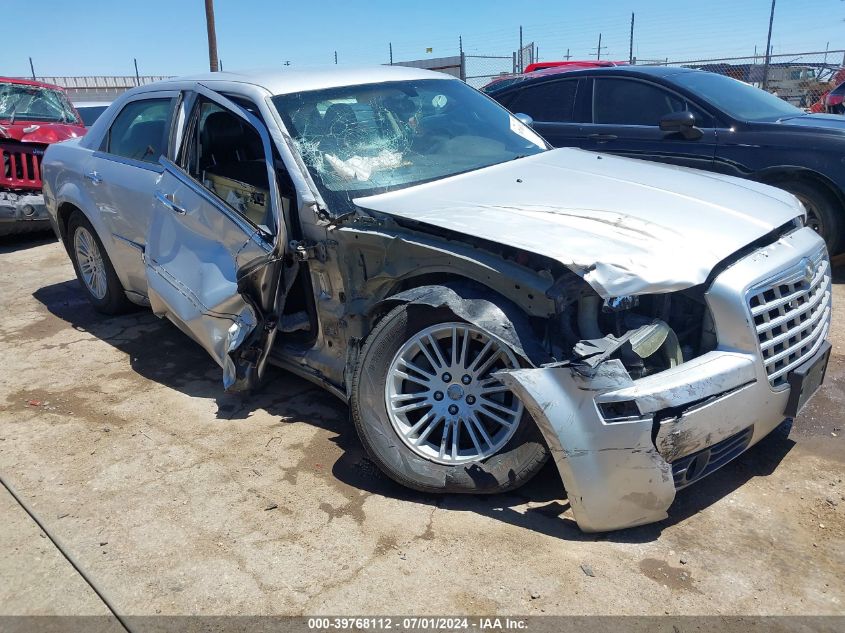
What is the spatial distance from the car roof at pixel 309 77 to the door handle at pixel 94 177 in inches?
42.4

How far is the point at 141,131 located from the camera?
4.75 metres

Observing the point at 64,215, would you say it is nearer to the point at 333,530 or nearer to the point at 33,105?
the point at 333,530

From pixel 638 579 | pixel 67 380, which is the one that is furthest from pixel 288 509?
pixel 67 380

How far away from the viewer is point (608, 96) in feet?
21.7

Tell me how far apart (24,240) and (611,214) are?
8598 millimetres

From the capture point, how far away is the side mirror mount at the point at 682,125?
18.0ft

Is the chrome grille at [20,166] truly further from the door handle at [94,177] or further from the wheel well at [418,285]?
the wheel well at [418,285]

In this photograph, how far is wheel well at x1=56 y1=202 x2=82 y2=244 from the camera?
5.50m

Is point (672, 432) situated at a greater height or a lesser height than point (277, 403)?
greater

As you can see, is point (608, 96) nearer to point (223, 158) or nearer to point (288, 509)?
point (223, 158)

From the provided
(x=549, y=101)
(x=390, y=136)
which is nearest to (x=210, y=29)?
(x=549, y=101)

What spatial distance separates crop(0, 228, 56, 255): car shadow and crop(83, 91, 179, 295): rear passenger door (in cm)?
419

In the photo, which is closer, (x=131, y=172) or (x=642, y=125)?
(x=131, y=172)

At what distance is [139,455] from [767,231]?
314 cm
